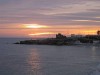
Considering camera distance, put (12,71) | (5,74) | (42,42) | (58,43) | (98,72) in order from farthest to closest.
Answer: (42,42) → (58,43) → (12,71) → (5,74) → (98,72)

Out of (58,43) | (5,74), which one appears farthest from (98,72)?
(58,43)

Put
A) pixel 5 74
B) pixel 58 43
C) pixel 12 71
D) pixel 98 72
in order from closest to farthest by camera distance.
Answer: pixel 98 72 → pixel 5 74 → pixel 12 71 → pixel 58 43

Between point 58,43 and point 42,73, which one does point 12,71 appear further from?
point 58,43

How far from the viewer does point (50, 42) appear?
18212 centimetres

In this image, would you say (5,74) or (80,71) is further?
(80,71)

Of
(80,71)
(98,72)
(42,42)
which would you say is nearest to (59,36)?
(42,42)

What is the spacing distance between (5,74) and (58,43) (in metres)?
133

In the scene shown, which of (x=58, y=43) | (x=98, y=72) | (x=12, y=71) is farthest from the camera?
(x=58, y=43)

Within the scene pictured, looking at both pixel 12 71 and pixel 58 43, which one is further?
pixel 58 43

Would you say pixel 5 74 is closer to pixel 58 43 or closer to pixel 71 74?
pixel 71 74

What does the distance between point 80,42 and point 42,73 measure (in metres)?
139

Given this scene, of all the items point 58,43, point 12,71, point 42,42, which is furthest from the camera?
point 42,42

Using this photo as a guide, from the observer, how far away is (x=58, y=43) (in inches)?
6821

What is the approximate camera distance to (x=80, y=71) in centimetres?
4391
